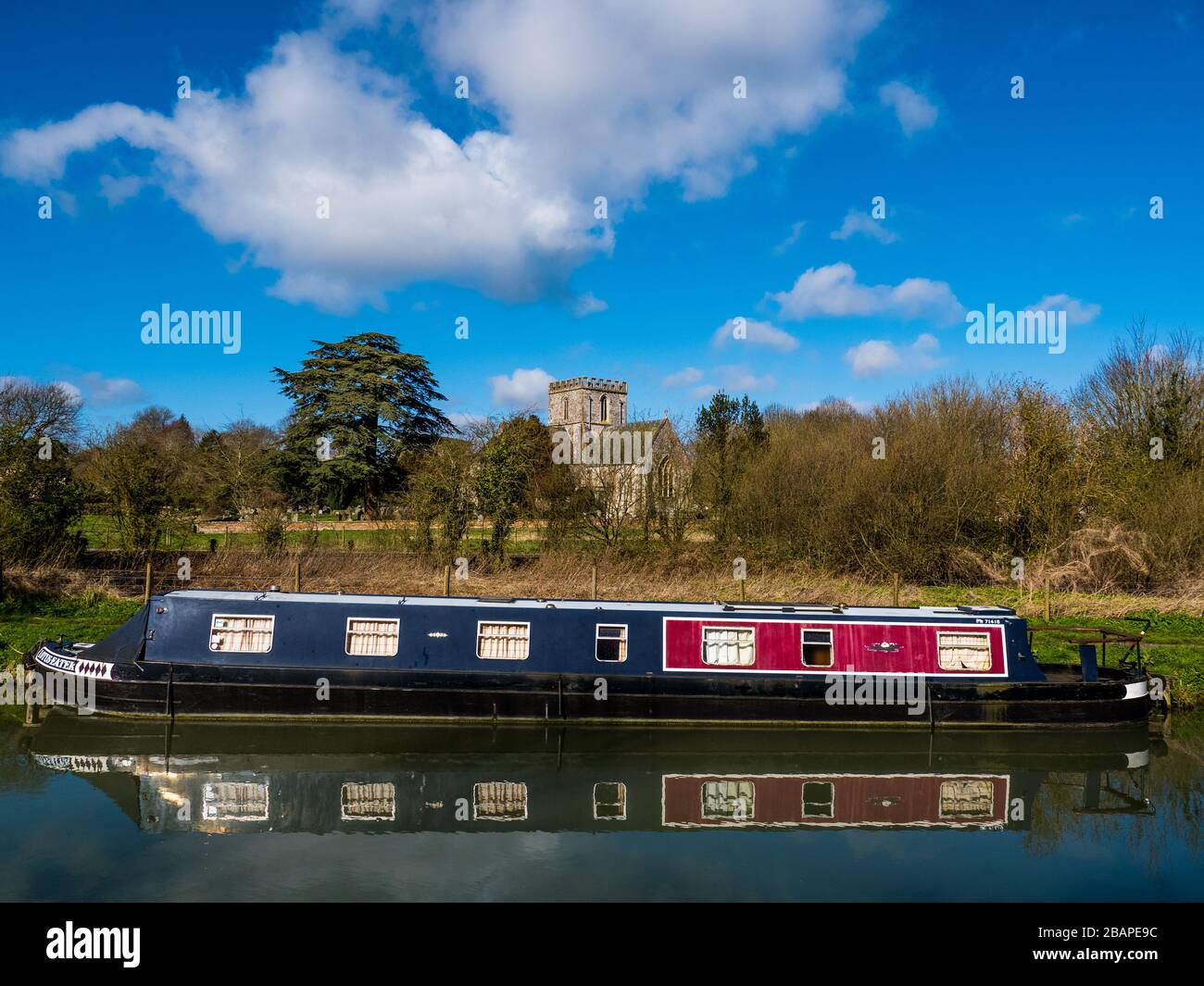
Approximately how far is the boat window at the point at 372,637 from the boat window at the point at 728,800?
15.8 ft

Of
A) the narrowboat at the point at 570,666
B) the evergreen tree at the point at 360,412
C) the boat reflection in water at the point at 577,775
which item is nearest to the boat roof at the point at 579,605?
the narrowboat at the point at 570,666

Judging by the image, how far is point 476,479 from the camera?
2094 centimetres

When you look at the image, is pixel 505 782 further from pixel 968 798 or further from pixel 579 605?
pixel 968 798

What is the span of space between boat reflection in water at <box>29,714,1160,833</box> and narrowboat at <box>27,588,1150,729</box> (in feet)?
1.02

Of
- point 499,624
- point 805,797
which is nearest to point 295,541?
point 499,624

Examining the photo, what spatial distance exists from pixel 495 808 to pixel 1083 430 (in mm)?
21282

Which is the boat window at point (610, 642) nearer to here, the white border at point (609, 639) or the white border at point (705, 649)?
the white border at point (609, 639)

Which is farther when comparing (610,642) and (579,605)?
(579,605)

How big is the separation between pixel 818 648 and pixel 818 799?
278 cm

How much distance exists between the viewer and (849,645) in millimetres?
12242

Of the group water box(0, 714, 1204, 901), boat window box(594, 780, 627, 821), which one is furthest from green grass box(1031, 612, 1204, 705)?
boat window box(594, 780, 627, 821)

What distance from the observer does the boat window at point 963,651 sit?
482 inches

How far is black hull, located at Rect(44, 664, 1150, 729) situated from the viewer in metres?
11.7
